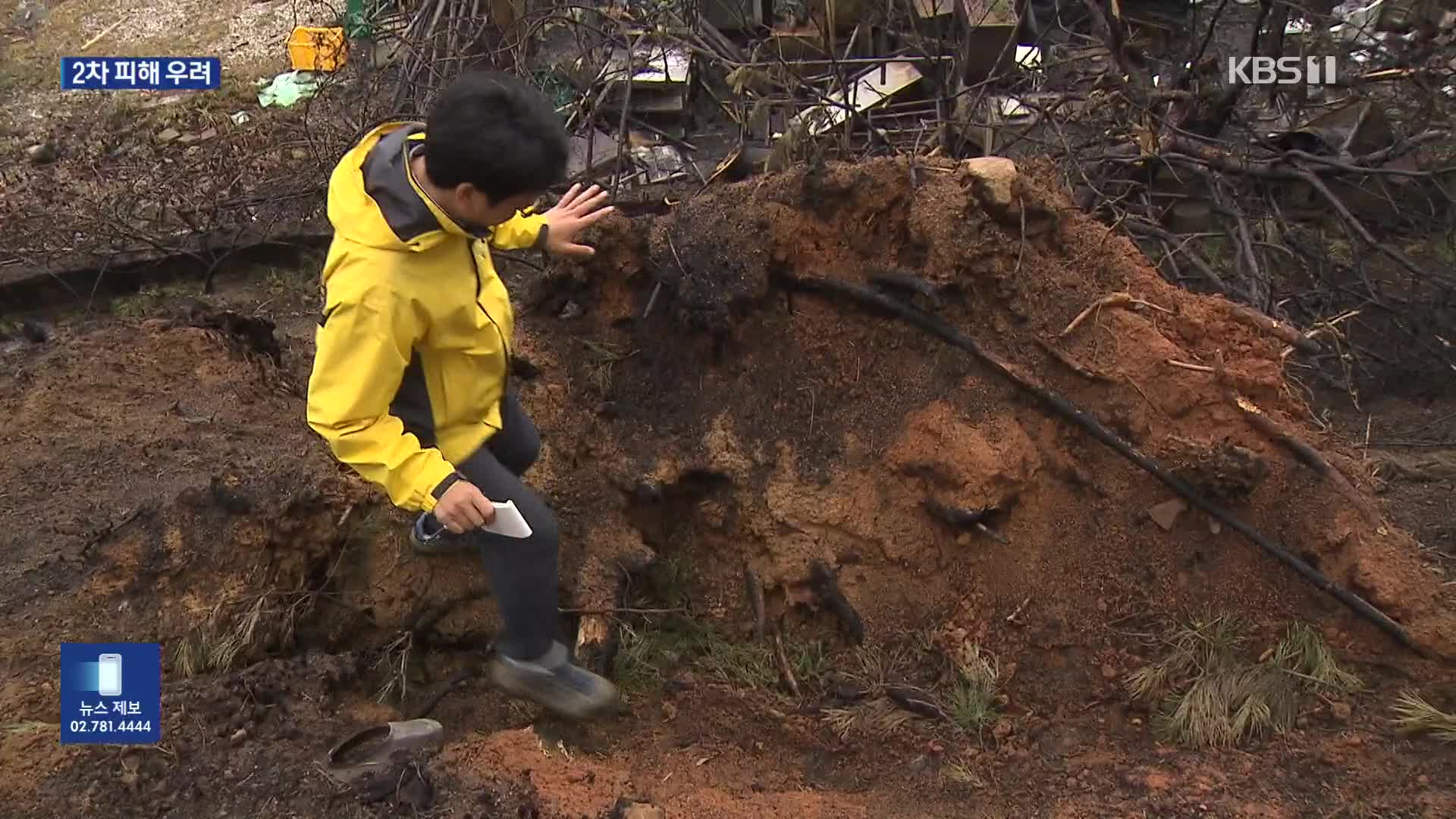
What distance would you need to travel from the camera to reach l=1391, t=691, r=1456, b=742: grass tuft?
2426mm

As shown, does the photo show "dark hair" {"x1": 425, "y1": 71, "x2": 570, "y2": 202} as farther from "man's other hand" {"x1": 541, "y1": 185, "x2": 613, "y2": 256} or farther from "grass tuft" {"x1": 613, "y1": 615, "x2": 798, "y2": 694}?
"grass tuft" {"x1": 613, "y1": 615, "x2": 798, "y2": 694}

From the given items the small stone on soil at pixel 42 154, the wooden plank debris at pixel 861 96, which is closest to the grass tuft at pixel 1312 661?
the wooden plank debris at pixel 861 96

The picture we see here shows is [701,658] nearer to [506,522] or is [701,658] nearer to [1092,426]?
[506,522]

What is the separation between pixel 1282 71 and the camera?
4738 millimetres

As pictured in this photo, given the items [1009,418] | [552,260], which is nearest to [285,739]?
[552,260]

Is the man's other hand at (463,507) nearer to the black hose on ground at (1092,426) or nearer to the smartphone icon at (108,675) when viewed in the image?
the smartphone icon at (108,675)

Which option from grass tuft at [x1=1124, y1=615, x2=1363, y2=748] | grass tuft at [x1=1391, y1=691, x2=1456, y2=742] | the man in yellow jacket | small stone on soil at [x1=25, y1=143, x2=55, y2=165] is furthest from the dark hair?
small stone on soil at [x1=25, y1=143, x2=55, y2=165]

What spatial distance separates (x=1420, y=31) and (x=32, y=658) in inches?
219

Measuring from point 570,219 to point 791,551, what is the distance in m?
1.22

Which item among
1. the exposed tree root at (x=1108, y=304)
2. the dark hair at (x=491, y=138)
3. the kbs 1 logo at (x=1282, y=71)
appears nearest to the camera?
the dark hair at (x=491, y=138)

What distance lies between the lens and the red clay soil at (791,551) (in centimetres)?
253

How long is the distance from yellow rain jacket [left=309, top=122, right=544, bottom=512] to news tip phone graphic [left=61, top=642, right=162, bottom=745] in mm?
979

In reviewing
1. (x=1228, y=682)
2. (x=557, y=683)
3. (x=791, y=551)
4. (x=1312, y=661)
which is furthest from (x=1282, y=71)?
(x=557, y=683)

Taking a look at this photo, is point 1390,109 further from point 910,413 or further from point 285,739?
point 285,739
